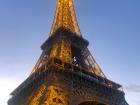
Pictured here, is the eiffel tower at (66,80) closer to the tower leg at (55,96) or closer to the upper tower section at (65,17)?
the tower leg at (55,96)

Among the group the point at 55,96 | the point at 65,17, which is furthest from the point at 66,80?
the point at 65,17

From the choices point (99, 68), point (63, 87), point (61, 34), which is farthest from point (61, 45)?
point (63, 87)

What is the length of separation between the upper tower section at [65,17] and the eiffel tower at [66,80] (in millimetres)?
1306

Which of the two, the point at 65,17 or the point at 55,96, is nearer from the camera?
the point at 55,96

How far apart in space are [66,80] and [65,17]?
62.5 feet

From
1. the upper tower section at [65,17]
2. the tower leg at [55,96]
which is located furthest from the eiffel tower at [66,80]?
the upper tower section at [65,17]

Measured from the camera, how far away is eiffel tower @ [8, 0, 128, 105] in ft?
115

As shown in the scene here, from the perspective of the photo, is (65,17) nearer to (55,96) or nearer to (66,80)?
(66,80)

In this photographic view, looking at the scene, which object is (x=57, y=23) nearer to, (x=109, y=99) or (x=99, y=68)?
(x=99, y=68)

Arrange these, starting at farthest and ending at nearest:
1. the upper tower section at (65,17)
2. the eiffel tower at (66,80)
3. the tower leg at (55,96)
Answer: the upper tower section at (65,17)
the eiffel tower at (66,80)
the tower leg at (55,96)

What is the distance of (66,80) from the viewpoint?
3716 centimetres

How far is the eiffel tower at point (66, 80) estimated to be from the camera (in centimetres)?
3497

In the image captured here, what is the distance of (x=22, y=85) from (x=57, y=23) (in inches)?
609

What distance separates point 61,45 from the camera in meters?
44.6
